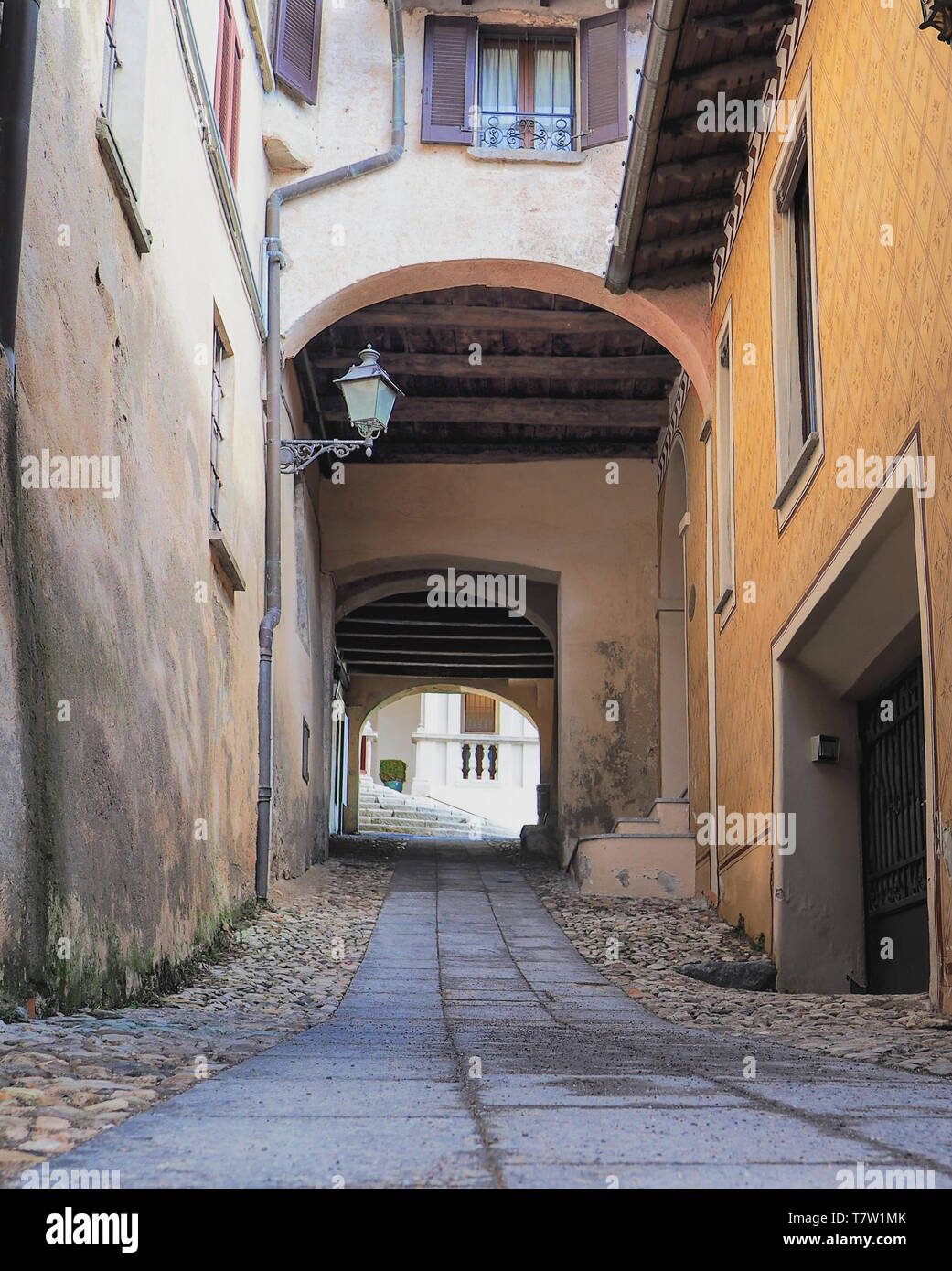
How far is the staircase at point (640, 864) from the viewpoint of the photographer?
10992mm

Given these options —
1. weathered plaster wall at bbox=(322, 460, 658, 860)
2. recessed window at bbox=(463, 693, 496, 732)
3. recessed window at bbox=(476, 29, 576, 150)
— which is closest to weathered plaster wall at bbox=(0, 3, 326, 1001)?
recessed window at bbox=(476, 29, 576, 150)

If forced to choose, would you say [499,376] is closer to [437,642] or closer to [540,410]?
[540,410]

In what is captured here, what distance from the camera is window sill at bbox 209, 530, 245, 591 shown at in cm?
785

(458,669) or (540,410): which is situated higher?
(540,410)

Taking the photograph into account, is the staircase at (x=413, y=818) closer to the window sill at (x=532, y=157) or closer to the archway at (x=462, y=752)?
the archway at (x=462, y=752)

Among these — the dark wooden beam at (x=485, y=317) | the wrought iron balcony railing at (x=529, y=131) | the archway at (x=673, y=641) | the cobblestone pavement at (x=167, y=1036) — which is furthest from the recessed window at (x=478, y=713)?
the cobblestone pavement at (x=167, y=1036)

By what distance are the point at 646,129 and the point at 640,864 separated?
5825 mm

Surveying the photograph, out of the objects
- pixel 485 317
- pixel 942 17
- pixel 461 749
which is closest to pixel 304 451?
pixel 485 317

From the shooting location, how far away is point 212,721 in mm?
7742

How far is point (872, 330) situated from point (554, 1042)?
3264mm

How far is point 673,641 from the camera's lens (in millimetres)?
14312

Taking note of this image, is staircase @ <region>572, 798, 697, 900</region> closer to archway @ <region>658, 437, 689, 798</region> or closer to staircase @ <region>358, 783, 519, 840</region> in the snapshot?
archway @ <region>658, 437, 689, 798</region>

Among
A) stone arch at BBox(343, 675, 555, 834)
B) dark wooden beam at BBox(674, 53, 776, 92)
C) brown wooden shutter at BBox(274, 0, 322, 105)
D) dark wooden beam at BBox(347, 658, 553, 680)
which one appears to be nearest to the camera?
dark wooden beam at BBox(674, 53, 776, 92)

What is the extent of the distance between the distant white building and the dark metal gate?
103 ft
